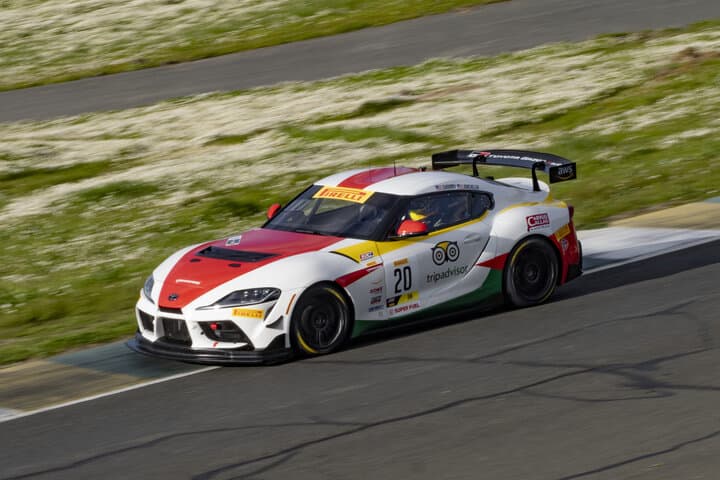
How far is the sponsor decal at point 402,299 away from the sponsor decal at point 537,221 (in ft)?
4.89

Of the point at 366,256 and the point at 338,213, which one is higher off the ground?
the point at 338,213

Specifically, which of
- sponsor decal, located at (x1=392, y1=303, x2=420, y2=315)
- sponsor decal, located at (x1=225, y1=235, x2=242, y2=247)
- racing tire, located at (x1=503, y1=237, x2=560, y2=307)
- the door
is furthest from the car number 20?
sponsor decal, located at (x1=225, y1=235, x2=242, y2=247)

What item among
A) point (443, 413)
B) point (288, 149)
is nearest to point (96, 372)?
point (443, 413)

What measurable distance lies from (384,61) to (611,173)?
444 inches

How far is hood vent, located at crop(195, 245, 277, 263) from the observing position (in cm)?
1041

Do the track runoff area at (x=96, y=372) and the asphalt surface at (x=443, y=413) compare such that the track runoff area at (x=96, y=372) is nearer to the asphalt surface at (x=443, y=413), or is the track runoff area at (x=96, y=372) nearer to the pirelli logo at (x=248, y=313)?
the asphalt surface at (x=443, y=413)

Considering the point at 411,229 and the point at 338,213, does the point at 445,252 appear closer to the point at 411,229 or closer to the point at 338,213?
the point at 411,229

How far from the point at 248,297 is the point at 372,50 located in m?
21.4

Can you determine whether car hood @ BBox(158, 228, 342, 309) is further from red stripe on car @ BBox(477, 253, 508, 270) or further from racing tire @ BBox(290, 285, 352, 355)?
red stripe on car @ BBox(477, 253, 508, 270)

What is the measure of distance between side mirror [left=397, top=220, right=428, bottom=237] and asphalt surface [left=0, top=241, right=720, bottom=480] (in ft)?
3.01

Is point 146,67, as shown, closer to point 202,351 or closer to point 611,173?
point 611,173

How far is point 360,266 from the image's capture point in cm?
1040

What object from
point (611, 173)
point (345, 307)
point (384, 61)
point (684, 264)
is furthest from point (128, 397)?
point (384, 61)

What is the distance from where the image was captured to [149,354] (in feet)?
34.0
